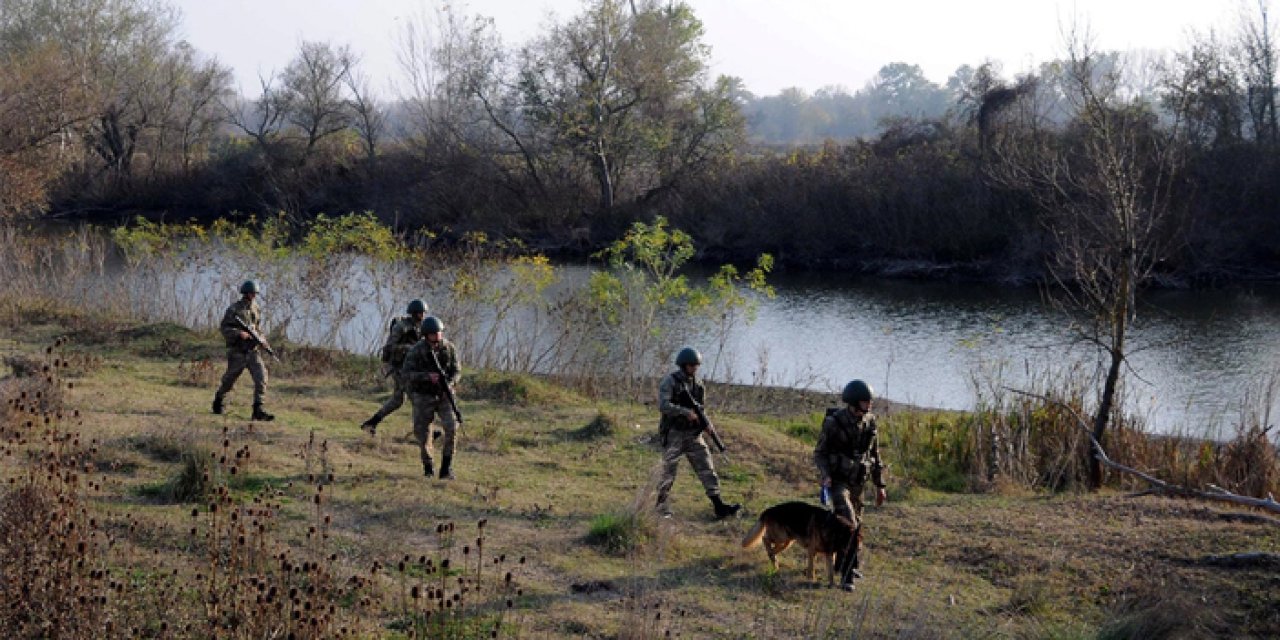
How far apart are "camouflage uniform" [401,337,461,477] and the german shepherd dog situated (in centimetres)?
375

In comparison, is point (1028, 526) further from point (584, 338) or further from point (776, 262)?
point (776, 262)

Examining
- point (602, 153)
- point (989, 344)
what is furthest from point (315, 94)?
point (989, 344)

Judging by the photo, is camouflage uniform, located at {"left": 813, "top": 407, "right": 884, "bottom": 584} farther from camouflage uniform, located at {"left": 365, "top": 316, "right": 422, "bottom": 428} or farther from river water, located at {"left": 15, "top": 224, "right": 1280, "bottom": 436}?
river water, located at {"left": 15, "top": 224, "right": 1280, "bottom": 436}

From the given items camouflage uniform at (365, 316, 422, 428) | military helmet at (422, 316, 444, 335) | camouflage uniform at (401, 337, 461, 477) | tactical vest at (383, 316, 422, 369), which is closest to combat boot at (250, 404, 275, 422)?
camouflage uniform at (365, 316, 422, 428)

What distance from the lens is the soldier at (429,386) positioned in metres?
11.6

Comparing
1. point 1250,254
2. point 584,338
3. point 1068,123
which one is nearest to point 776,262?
point 1068,123

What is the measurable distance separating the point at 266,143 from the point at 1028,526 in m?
59.3

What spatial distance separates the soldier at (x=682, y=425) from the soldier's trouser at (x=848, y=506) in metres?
1.71

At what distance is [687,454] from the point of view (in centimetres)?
1102

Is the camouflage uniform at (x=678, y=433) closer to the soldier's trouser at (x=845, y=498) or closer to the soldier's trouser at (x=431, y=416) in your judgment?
the soldier's trouser at (x=845, y=498)

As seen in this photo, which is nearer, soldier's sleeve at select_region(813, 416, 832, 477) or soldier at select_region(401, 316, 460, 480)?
soldier's sleeve at select_region(813, 416, 832, 477)

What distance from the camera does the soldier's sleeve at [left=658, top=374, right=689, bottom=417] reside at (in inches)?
423

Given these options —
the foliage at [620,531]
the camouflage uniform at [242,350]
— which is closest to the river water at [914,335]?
the camouflage uniform at [242,350]

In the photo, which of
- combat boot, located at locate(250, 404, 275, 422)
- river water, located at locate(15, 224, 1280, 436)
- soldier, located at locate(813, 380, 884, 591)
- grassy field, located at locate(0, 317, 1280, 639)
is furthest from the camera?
river water, located at locate(15, 224, 1280, 436)
